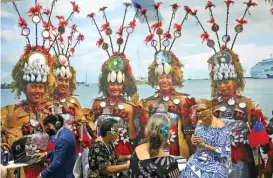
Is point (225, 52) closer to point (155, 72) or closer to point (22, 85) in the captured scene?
point (155, 72)

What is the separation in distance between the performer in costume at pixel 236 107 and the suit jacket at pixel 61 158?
70.2 inches

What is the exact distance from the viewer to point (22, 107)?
532 cm

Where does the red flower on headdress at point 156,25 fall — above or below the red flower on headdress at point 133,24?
below

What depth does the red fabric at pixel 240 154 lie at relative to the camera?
14.7 ft

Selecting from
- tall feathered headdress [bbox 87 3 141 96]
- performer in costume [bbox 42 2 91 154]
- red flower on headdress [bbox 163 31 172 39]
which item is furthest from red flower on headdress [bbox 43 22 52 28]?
red flower on headdress [bbox 163 31 172 39]

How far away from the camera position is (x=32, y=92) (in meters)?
5.32

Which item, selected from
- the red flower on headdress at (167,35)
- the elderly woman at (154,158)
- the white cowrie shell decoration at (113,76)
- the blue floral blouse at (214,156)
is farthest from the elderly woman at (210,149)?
the white cowrie shell decoration at (113,76)

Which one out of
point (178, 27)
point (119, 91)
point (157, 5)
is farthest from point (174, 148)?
point (157, 5)

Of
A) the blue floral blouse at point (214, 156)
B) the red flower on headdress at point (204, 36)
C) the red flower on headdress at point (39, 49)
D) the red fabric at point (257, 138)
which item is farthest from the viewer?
the red flower on headdress at point (39, 49)

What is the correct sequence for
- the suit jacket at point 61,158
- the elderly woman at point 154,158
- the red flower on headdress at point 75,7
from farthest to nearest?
the red flower on headdress at point 75,7
the suit jacket at point 61,158
the elderly woman at point 154,158

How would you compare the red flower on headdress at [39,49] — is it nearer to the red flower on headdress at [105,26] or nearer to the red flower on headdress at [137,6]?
the red flower on headdress at [105,26]

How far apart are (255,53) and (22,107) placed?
301 cm

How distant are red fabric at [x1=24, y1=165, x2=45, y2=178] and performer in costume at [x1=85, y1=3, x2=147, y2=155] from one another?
889 mm

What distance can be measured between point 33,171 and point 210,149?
8.74ft
